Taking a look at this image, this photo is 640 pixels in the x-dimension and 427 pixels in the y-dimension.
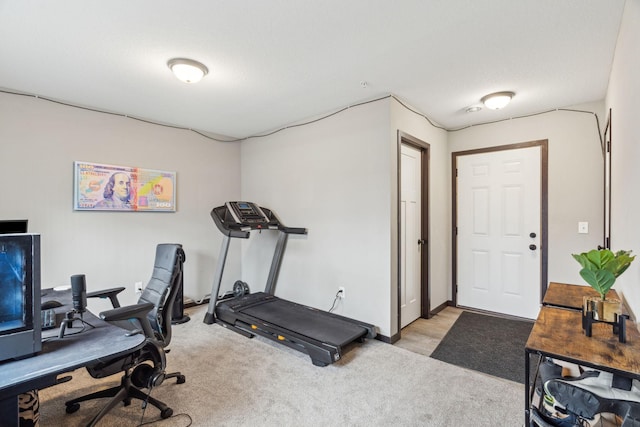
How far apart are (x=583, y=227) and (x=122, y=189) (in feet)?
16.3

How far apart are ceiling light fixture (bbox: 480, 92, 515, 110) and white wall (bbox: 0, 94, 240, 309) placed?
11.0 ft

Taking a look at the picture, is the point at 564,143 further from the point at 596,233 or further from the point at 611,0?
the point at 611,0

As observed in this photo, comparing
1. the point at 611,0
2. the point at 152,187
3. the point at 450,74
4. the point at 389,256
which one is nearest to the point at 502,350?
→ the point at 389,256

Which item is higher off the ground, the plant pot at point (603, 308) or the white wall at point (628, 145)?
the white wall at point (628, 145)

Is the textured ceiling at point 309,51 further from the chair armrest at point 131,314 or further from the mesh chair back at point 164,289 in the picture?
the chair armrest at point 131,314

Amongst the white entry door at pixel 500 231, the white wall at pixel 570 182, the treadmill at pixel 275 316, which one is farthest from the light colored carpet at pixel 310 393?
the white wall at pixel 570 182

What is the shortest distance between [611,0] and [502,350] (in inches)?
104

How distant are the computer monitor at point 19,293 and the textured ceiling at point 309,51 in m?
1.41

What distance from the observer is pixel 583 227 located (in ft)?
10.6

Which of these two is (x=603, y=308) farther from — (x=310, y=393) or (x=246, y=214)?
(x=246, y=214)

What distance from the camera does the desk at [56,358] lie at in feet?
3.51

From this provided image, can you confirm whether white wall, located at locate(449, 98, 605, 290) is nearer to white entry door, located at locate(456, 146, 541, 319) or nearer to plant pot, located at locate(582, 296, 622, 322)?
white entry door, located at locate(456, 146, 541, 319)

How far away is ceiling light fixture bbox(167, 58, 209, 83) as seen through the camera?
2.39 metres

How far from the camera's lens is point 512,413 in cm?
196
